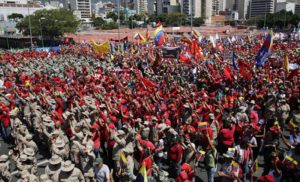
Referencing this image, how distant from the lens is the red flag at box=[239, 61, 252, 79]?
1273 cm

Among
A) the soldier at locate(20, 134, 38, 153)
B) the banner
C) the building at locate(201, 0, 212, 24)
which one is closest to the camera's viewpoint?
the soldier at locate(20, 134, 38, 153)

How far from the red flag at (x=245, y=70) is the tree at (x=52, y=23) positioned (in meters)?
39.5

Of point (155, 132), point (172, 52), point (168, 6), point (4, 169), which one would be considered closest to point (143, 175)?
point (155, 132)

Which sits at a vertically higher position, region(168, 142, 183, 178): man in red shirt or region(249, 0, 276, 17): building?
region(249, 0, 276, 17): building

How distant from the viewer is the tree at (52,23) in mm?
46969

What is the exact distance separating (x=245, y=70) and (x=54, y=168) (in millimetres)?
9691

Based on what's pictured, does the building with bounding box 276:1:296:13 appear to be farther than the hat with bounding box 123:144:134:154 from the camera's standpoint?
Yes

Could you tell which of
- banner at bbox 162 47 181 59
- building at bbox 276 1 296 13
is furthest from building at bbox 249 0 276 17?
banner at bbox 162 47 181 59

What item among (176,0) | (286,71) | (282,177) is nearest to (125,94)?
(282,177)

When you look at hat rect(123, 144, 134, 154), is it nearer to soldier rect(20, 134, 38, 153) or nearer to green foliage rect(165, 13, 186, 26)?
soldier rect(20, 134, 38, 153)

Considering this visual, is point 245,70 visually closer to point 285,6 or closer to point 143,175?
point 143,175

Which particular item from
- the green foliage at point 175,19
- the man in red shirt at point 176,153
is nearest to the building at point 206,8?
the green foliage at point 175,19

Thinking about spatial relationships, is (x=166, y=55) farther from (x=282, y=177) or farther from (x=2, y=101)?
(x=282, y=177)

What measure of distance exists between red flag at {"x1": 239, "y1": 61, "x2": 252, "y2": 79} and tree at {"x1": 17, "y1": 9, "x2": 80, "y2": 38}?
129 feet
